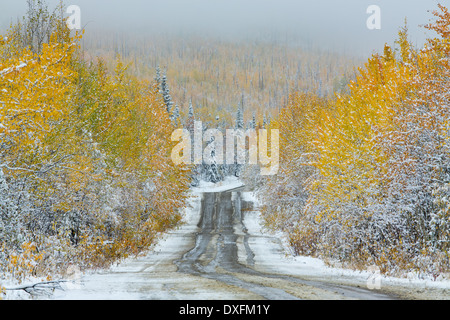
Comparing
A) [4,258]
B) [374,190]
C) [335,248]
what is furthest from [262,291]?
[335,248]

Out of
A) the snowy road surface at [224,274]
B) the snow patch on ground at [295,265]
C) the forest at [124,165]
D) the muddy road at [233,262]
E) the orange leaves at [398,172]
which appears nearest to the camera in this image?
the snowy road surface at [224,274]

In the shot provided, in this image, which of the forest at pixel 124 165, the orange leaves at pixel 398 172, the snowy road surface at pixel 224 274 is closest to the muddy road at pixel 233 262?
the snowy road surface at pixel 224 274

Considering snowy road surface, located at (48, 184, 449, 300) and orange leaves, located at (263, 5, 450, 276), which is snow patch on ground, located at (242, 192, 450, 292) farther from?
orange leaves, located at (263, 5, 450, 276)

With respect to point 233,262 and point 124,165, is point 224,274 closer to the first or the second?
point 233,262

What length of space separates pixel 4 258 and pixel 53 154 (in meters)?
3.56

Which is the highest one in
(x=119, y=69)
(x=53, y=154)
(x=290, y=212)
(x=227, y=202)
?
(x=119, y=69)

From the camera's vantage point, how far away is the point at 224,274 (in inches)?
413

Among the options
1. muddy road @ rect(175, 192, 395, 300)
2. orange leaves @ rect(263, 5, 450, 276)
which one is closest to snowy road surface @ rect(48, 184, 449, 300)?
muddy road @ rect(175, 192, 395, 300)

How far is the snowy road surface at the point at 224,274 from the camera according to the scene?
6.43m

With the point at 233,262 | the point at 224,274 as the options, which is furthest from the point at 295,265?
the point at 224,274

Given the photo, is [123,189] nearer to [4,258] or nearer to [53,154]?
[53,154]

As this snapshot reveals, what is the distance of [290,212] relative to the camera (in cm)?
2764

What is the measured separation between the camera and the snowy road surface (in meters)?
6.43

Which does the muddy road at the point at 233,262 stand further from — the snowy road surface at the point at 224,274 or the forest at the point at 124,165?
the forest at the point at 124,165
